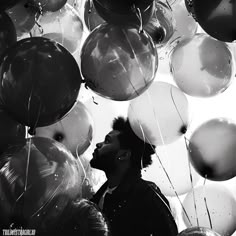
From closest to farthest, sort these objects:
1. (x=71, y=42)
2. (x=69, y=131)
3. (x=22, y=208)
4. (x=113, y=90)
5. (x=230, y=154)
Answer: (x=22, y=208)
(x=113, y=90)
(x=230, y=154)
(x=69, y=131)
(x=71, y=42)

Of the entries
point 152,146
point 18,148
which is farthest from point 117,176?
point 18,148

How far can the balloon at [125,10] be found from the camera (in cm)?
137

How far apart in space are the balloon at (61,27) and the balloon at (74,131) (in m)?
0.27

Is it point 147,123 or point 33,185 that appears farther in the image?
point 147,123

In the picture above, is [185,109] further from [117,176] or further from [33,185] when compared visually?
[33,185]

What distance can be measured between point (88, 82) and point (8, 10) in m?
0.42

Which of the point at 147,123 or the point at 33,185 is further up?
the point at 33,185

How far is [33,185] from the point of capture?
1.18m

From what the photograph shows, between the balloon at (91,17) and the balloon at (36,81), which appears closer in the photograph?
the balloon at (36,81)

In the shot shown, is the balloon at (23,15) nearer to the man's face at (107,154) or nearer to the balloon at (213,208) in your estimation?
the man's face at (107,154)

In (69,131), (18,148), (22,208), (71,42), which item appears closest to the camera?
(22,208)

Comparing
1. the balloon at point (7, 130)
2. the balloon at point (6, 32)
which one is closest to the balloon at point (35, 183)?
the balloon at point (7, 130)

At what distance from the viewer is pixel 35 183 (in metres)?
1.19

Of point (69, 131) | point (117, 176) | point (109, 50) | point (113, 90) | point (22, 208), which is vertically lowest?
point (117, 176)
